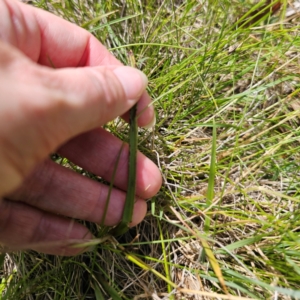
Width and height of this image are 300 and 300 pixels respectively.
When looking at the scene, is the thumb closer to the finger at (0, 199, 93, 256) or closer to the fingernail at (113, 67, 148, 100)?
the fingernail at (113, 67, 148, 100)

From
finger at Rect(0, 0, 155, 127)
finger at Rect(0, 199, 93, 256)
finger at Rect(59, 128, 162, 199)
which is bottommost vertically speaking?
finger at Rect(0, 199, 93, 256)

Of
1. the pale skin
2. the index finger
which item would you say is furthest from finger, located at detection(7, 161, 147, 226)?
the index finger

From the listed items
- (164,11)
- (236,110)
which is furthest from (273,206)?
(164,11)

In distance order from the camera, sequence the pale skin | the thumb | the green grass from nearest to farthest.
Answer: the thumb
the pale skin
the green grass

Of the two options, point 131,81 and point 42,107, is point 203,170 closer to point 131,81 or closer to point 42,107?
point 131,81

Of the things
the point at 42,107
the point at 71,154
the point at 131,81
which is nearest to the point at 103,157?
the point at 71,154

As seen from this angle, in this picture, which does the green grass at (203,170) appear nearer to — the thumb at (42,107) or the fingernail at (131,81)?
the fingernail at (131,81)
